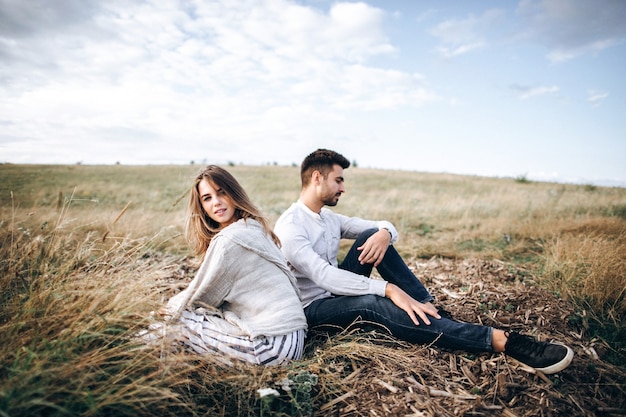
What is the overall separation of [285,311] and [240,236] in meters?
0.65

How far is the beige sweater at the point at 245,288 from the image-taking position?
88.0 inches

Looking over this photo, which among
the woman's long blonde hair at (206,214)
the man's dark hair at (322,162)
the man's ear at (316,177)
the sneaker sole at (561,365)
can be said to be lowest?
the sneaker sole at (561,365)

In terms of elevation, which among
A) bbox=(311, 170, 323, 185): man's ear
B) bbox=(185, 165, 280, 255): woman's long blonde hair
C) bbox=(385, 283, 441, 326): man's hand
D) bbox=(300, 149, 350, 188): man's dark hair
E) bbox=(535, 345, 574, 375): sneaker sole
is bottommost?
bbox=(535, 345, 574, 375): sneaker sole

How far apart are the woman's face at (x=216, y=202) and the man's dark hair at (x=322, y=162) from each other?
0.99 m

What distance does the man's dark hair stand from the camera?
321 cm

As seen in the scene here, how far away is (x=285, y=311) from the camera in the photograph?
2369 millimetres

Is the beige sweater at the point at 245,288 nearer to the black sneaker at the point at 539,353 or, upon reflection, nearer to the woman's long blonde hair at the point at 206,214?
the woman's long blonde hair at the point at 206,214

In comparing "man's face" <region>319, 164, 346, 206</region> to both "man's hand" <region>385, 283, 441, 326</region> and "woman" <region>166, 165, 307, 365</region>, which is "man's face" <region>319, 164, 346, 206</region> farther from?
"man's hand" <region>385, 283, 441, 326</region>

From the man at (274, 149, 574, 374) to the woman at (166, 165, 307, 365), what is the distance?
35 cm

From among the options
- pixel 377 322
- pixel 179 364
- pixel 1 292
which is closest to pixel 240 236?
pixel 179 364

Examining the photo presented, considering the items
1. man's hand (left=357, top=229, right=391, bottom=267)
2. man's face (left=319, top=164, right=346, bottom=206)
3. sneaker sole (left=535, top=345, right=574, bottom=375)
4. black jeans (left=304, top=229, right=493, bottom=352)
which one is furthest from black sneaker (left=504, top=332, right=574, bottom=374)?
man's face (left=319, top=164, right=346, bottom=206)

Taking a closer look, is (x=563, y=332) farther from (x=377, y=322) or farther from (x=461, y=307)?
(x=377, y=322)

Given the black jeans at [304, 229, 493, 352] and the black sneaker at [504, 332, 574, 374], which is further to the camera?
the black jeans at [304, 229, 493, 352]

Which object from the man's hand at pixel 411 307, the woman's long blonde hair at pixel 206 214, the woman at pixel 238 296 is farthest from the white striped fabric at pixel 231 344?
the man's hand at pixel 411 307
